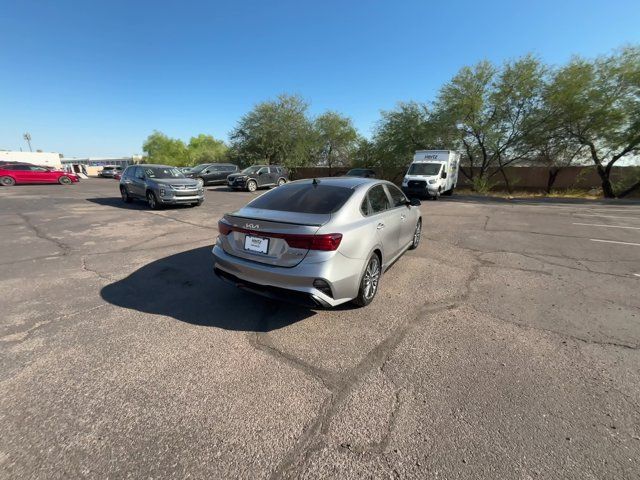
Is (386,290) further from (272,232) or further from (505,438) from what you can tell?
(505,438)

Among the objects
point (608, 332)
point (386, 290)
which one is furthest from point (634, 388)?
point (386, 290)

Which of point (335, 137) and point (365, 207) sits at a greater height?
point (335, 137)

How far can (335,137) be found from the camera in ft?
118

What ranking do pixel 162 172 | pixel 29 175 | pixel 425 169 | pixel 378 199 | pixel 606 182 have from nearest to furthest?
pixel 378 199
pixel 162 172
pixel 425 169
pixel 606 182
pixel 29 175

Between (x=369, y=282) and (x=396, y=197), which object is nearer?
(x=369, y=282)

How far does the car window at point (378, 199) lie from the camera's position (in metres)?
4.00

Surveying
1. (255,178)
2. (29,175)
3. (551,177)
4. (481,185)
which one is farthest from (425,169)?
(29,175)

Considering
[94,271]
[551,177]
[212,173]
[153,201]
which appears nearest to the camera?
[94,271]

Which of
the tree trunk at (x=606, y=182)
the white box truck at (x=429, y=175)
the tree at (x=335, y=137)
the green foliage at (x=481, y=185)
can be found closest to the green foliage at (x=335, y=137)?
the tree at (x=335, y=137)

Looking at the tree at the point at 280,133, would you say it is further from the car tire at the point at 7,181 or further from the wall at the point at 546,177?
the car tire at the point at 7,181

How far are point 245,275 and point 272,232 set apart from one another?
1.93ft

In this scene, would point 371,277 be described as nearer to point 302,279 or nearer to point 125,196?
point 302,279

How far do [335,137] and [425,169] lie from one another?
68.1 feet

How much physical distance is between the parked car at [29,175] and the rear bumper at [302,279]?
27.4 metres
